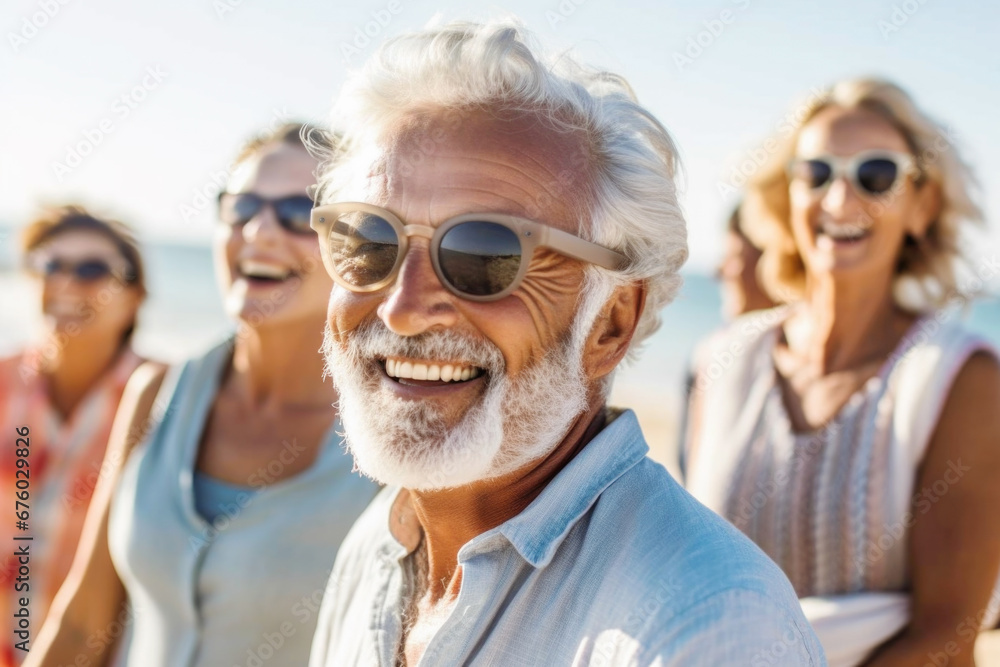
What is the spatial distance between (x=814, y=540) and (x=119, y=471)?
2.33 m

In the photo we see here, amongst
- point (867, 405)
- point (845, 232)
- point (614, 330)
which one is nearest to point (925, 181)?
point (845, 232)

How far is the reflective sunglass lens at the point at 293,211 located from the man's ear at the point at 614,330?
1396mm

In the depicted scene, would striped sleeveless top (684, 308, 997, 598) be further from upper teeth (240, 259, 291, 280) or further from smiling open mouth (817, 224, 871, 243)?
upper teeth (240, 259, 291, 280)

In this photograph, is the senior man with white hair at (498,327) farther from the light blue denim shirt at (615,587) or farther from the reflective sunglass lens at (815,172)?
the reflective sunglass lens at (815,172)

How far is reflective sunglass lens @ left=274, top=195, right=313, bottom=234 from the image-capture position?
2.90 metres

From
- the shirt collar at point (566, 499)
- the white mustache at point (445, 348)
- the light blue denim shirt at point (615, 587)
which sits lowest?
the light blue denim shirt at point (615, 587)

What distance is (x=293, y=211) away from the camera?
2902 millimetres

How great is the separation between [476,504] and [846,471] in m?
1.33

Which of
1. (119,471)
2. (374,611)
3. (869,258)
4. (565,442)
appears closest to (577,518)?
(565,442)

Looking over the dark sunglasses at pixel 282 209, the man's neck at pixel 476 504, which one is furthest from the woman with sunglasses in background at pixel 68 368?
the man's neck at pixel 476 504

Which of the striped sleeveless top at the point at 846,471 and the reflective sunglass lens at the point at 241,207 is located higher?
the reflective sunglass lens at the point at 241,207

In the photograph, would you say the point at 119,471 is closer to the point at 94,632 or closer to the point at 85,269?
the point at 94,632

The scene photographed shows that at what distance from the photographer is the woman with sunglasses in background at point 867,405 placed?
2354mm

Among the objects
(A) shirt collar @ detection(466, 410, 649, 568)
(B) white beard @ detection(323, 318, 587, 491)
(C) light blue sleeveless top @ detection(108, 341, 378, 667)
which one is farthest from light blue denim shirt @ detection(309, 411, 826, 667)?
(C) light blue sleeveless top @ detection(108, 341, 378, 667)
